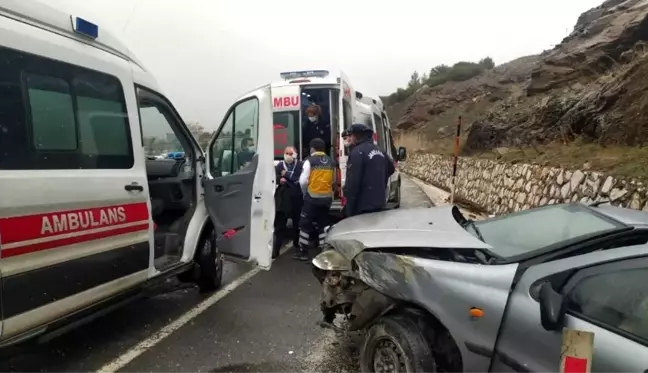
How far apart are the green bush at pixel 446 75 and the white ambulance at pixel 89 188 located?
52.2 m

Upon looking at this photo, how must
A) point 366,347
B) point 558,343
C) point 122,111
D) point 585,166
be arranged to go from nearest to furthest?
point 558,343
point 366,347
point 122,111
point 585,166

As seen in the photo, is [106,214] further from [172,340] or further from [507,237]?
[507,237]

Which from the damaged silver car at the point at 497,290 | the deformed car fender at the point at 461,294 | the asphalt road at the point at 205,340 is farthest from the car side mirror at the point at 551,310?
the asphalt road at the point at 205,340

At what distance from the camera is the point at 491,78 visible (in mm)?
44656

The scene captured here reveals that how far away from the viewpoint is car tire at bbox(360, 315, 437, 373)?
281 centimetres

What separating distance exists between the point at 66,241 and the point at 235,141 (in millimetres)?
2652

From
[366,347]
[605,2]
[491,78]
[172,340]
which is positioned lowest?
[172,340]

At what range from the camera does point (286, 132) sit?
850 centimetres

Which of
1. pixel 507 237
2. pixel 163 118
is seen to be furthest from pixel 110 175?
pixel 507 237

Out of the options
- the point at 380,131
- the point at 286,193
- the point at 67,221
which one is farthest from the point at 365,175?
the point at 380,131

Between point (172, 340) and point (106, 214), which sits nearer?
point (106, 214)

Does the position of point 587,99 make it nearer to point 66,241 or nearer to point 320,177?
point 320,177

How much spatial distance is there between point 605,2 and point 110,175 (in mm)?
37255

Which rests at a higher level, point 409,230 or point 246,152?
point 246,152
